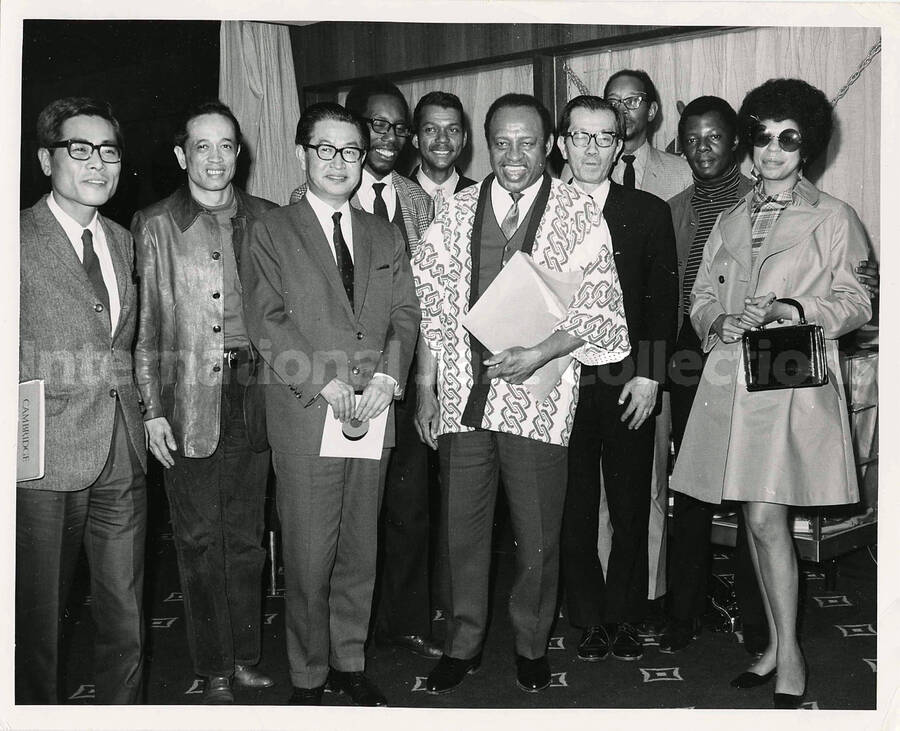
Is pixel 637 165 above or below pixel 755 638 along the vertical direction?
above

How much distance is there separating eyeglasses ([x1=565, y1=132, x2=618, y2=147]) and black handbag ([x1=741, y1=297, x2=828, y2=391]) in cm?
76

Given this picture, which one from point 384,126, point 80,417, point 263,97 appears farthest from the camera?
point 263,97

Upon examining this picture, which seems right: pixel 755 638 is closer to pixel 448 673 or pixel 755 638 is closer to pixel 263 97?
pixel 448 673

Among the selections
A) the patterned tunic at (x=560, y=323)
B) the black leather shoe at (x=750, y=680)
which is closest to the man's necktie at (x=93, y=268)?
the patterned tunic at (x=560, y=323)

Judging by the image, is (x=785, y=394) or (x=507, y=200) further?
(x=507, y=200)

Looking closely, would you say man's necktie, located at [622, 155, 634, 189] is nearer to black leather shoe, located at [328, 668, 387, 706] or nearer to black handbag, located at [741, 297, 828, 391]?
black handbag, located at [741, 297, 828, 391]

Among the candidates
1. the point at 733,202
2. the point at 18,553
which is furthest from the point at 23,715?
the point at 733,202

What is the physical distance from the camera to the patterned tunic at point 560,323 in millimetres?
2789

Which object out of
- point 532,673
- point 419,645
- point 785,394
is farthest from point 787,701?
point 419,645

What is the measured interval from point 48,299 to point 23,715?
1.10 m

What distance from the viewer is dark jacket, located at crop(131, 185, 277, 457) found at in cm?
270

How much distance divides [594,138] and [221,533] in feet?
Answer: 5.29

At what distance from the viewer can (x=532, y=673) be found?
2.85 m

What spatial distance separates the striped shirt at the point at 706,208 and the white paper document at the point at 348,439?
112 centimetres
